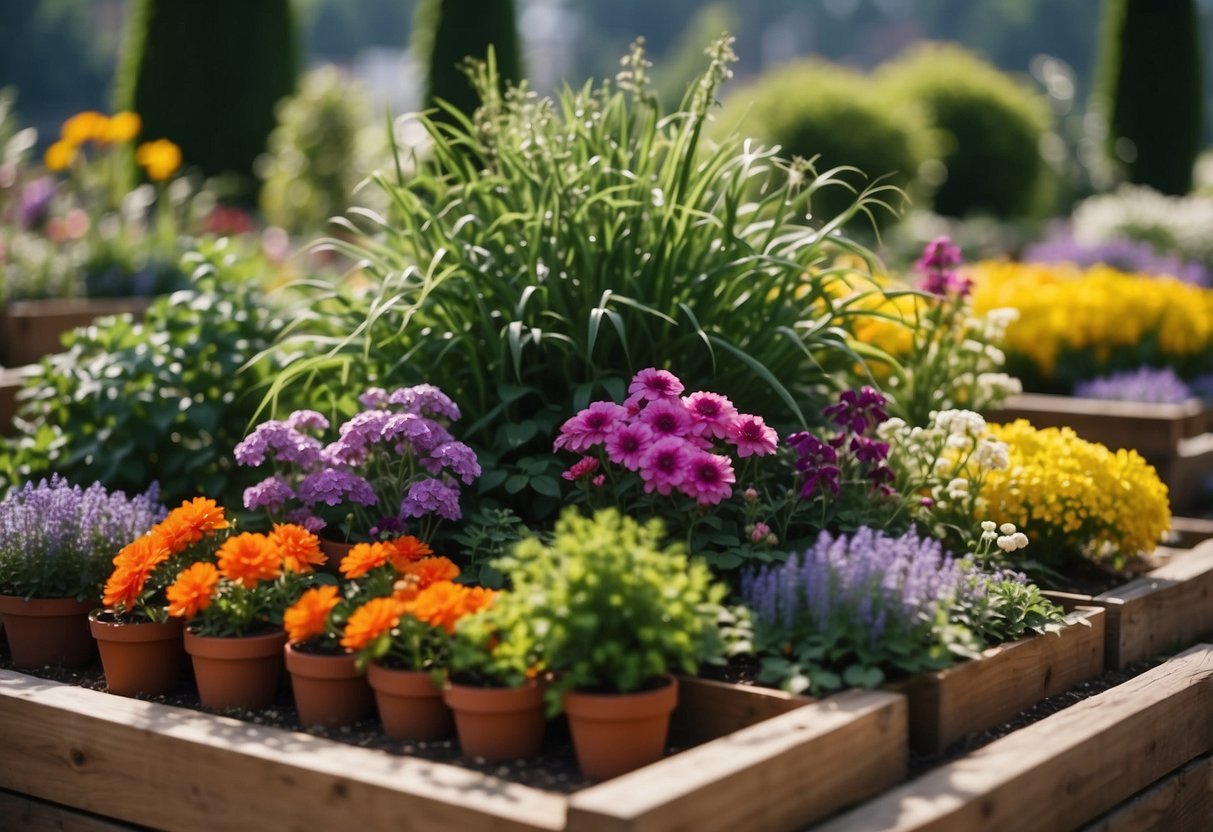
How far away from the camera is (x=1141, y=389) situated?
508 cm

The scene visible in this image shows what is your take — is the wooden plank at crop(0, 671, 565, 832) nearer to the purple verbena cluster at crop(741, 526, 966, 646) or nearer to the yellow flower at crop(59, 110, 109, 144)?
the purple verbena cluster at crop(741, 526, 966, 646)

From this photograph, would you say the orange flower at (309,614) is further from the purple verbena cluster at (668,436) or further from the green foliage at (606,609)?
the purple verbena cluster at (668,436)

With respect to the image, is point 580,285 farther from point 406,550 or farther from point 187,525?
point 187,525

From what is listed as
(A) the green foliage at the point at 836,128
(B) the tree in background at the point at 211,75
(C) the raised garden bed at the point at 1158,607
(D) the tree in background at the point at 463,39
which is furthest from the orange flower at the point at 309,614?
(B) the tree in background at the point at 211,75

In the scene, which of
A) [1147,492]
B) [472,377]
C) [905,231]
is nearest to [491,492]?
[472,377]

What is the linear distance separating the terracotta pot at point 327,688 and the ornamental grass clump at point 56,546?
0.71 m

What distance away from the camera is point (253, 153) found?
12484mm

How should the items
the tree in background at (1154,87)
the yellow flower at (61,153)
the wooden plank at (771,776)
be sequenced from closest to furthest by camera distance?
the wooden plank at (771,776), the yellow flower at (61,153), the tree in background at (1154,87)

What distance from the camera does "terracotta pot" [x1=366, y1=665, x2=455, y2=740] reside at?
2434 mm

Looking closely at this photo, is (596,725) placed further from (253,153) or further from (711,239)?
(253,153)

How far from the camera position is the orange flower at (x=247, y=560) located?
8.52 ft

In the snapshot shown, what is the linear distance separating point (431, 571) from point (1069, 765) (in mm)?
1220

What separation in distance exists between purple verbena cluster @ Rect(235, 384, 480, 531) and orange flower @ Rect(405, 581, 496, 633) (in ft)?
1.50

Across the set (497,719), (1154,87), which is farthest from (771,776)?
(1154,87)
